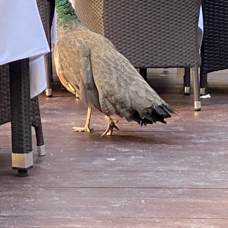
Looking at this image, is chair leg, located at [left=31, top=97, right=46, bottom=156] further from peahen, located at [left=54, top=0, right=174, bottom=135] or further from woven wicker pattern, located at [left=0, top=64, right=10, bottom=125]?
peahen, located at [left=54, top=0, right=174, bottom=135]

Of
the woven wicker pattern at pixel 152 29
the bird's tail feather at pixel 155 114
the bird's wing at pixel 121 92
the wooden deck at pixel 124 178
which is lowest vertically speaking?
the wooden deck at pixel 124 178

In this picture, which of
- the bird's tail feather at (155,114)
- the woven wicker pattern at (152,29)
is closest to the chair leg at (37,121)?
the bird's tail feather at (155,114)

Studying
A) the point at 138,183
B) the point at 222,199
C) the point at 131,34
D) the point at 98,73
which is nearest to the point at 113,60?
the point at 98,73

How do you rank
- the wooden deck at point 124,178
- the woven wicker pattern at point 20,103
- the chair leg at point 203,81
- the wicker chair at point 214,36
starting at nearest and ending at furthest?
the wooden deck at point 124,178, the woven wicker pattern at point 20,103, the wicker chair at point 214,36, the chair leg at point 203,81

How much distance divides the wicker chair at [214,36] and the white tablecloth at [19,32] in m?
2.04

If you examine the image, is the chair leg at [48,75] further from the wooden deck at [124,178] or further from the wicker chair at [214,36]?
the wicker chair at [214,36]

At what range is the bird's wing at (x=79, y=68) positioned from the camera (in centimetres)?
239

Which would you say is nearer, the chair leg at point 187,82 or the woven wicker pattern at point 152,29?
the woven wicker pattern at point 152,29

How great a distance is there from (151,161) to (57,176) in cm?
47

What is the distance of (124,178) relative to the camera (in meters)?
1.81

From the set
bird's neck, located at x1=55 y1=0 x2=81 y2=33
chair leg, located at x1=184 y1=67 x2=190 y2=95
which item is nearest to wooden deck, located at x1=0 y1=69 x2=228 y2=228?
bird's neck, located at x1=55 y1=0 x2=81 y2=33

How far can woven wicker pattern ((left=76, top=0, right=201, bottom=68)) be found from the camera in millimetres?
2955

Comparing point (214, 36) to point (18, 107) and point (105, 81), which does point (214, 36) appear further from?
point (18, 107)

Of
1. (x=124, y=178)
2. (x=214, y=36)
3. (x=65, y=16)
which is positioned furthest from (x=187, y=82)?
(x=124, y=178)
